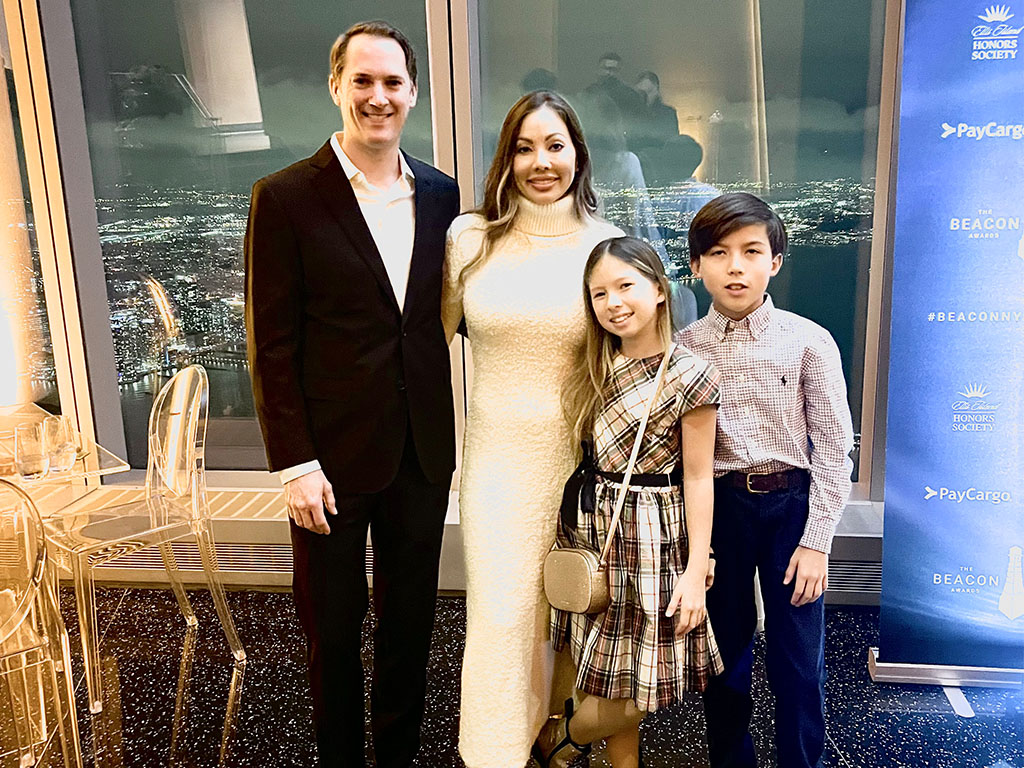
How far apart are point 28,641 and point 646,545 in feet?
5.11

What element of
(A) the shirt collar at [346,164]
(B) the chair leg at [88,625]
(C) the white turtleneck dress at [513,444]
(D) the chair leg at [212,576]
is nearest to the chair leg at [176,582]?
(D) the chair leg at [212,576]

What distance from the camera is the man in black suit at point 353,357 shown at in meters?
1.60

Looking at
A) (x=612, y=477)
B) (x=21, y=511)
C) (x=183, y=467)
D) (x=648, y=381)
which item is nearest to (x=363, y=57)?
(x=648, y=381)

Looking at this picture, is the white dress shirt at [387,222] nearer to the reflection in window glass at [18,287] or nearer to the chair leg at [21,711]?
the chair leg at [21,711]

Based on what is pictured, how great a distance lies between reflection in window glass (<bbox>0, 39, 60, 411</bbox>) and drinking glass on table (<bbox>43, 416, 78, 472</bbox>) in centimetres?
116

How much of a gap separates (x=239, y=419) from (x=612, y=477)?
2.39 meters

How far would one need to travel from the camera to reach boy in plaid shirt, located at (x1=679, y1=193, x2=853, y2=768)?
156 cm

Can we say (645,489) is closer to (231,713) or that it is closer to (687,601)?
(687,601)

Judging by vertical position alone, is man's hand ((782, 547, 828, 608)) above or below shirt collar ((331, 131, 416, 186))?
below

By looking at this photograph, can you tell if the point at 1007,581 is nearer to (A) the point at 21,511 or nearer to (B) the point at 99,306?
(A) the point at 21,511

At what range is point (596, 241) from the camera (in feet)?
5.47

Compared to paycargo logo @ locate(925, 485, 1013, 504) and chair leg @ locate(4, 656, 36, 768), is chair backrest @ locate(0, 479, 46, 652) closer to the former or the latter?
chair leg @ locate(4, 656, 36, 768)

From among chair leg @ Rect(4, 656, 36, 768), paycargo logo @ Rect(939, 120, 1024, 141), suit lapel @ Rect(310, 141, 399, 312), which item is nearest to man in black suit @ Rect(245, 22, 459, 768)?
suit lapel @ Rect(310, 141, 399, 312)

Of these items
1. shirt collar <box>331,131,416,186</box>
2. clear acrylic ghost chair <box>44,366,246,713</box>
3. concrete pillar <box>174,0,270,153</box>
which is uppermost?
concrete pillar <box>174,0,270,153</box>
